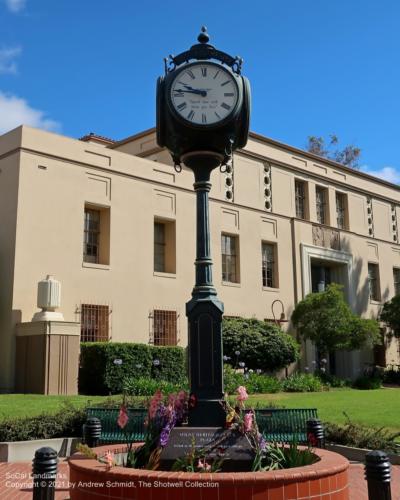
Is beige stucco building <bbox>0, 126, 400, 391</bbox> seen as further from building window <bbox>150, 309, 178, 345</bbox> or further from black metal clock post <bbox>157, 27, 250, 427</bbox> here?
black metal clock post <bbox>157, 27, 250, 427</bbox>

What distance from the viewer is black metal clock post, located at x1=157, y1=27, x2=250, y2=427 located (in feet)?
20.7

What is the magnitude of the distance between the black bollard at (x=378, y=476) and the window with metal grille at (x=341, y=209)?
2919 cm

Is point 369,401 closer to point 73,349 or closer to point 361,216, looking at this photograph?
point 73,349

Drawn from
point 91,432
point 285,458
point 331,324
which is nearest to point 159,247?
point 331,324

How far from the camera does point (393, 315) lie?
105ft

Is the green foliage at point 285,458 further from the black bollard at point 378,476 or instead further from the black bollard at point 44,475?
the black bollard at point 44,475

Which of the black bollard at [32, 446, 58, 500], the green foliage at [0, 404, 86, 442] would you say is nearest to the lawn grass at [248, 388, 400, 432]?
the green foliage at [0, 404, 86, 442]

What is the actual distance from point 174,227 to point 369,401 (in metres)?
10.9

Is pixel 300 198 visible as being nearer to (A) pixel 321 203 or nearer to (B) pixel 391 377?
(A) pixel 321 203

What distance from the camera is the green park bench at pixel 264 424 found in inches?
333

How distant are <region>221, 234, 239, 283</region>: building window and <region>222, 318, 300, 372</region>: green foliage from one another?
2.63 meters

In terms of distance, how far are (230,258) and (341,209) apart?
10155 mm

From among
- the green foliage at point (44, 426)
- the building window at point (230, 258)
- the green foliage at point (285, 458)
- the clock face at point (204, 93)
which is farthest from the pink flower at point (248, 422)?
the building window at point (230, 258)

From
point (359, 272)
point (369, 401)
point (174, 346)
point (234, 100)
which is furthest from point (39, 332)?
point (359, 272)
